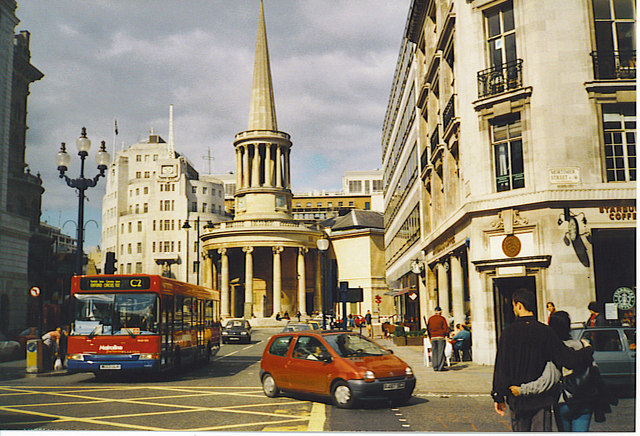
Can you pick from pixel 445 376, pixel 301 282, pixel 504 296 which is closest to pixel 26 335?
pixel 445 376

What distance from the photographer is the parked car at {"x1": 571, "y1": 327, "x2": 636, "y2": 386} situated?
12.4 meters

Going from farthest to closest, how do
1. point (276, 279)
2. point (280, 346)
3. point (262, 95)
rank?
point (262, 95) → point (276, 279) → point (280, 346)

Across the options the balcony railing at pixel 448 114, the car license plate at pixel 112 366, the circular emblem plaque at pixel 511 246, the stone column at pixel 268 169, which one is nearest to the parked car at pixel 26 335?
the car license plate at pixel 112 366

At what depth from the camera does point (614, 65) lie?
18.3 metres

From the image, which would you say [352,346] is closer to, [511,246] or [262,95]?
[511,246]

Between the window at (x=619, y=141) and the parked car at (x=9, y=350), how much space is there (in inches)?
987

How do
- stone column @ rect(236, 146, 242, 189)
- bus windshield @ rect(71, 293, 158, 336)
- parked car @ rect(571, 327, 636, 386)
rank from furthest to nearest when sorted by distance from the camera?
stone column @ rect(236, 146, 242, 189) → bus windshield @ rect(71, 293, 158, 336) → parked car @ rect(571, 327, 636, 386)

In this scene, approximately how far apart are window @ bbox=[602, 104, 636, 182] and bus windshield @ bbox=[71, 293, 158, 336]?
14145 millimetres

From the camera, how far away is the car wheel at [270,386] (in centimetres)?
1400

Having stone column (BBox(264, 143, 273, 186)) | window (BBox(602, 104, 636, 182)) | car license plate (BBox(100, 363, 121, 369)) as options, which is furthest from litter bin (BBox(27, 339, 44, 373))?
stone column (BBox(264, 143, 273, 186))

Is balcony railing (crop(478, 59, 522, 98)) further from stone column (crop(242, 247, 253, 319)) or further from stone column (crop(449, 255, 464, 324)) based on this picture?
stone column (crop(242, 247, 253, 319))

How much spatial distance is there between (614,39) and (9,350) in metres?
27.1

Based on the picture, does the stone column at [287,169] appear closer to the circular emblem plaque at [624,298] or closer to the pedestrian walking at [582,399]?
the circular emblem plaque at [624,298]

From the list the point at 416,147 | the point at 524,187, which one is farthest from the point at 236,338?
the point at 524,187
